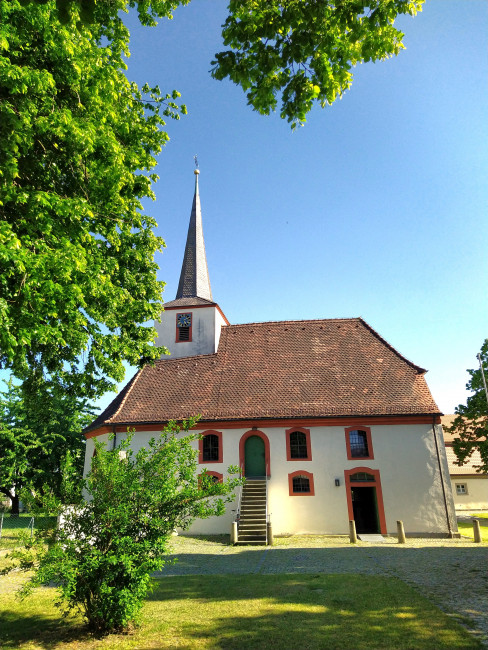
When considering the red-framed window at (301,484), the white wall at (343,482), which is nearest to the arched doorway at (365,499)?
the white wall at (343,482)

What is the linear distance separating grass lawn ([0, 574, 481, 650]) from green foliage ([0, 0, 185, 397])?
14.9 feet

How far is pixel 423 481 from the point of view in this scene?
18.6m

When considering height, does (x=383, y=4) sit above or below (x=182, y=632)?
above

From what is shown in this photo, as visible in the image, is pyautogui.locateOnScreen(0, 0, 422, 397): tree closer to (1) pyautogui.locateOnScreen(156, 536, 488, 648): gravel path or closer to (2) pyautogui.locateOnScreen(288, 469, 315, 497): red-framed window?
(1) pyautogui.locateOnScreen(156, 536, 488, 648): gravel path

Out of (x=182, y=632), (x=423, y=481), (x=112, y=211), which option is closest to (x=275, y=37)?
(x=112, y=211)

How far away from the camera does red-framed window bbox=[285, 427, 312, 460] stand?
1948 centimetres

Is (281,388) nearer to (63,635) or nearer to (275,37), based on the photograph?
(63,635)

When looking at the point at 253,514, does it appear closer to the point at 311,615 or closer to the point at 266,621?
the point at 311,615

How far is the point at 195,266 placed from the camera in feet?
90.4

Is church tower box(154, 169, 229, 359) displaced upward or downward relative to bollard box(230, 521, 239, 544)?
upward

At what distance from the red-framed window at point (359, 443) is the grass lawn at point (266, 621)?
10372 millimetres

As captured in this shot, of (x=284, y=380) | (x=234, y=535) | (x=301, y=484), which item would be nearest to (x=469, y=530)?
(x=301, y=484)

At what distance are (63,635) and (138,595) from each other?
4.13ft

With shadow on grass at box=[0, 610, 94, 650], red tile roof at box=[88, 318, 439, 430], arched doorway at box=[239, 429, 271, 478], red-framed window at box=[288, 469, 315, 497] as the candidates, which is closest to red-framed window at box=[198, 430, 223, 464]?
red tile roof at box=[88, 318, 439, 430]
